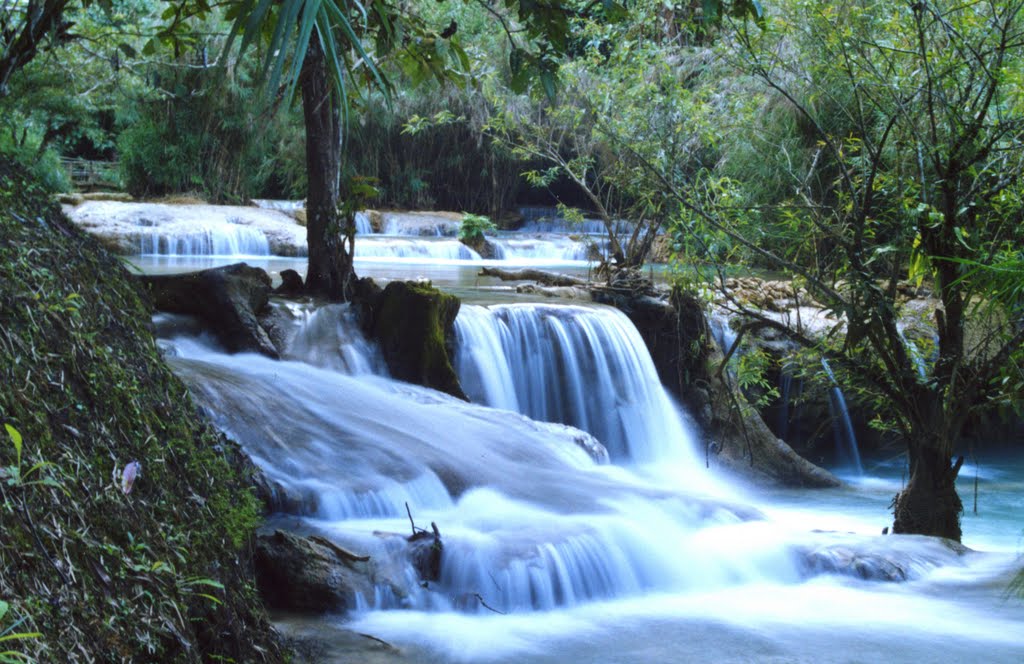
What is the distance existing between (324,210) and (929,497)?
20.1ft

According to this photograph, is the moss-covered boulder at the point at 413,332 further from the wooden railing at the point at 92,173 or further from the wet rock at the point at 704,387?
the wooden railing at the point at 92,173

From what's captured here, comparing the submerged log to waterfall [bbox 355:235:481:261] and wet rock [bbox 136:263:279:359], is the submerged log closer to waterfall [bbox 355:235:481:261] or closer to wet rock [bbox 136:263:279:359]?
waterfall [bbox 355:235:481:261]

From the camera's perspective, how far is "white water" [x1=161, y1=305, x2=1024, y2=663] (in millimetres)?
4879

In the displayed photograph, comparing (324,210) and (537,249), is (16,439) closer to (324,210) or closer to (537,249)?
(324,210)

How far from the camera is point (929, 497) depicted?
6465mm

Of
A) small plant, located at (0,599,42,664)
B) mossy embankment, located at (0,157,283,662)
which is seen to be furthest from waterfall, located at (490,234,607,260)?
small plant, located at (0,599,42,664)

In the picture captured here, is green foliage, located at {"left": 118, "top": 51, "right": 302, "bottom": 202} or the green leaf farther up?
green foliage, located at {"left": 118, "top": 51, "right": 302, "bottom": 202}

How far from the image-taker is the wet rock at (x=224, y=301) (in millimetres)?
8625

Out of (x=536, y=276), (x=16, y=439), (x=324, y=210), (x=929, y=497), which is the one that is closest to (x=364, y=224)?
(x=536, y=276)

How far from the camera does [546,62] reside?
311cm

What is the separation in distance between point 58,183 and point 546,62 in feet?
67.9

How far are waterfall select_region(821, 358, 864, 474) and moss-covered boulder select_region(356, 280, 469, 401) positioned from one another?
480 centimetres

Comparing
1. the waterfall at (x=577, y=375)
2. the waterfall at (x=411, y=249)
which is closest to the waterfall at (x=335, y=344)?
the waterfall at (x=577, y=375)

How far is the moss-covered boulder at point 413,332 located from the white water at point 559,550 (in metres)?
0.65
